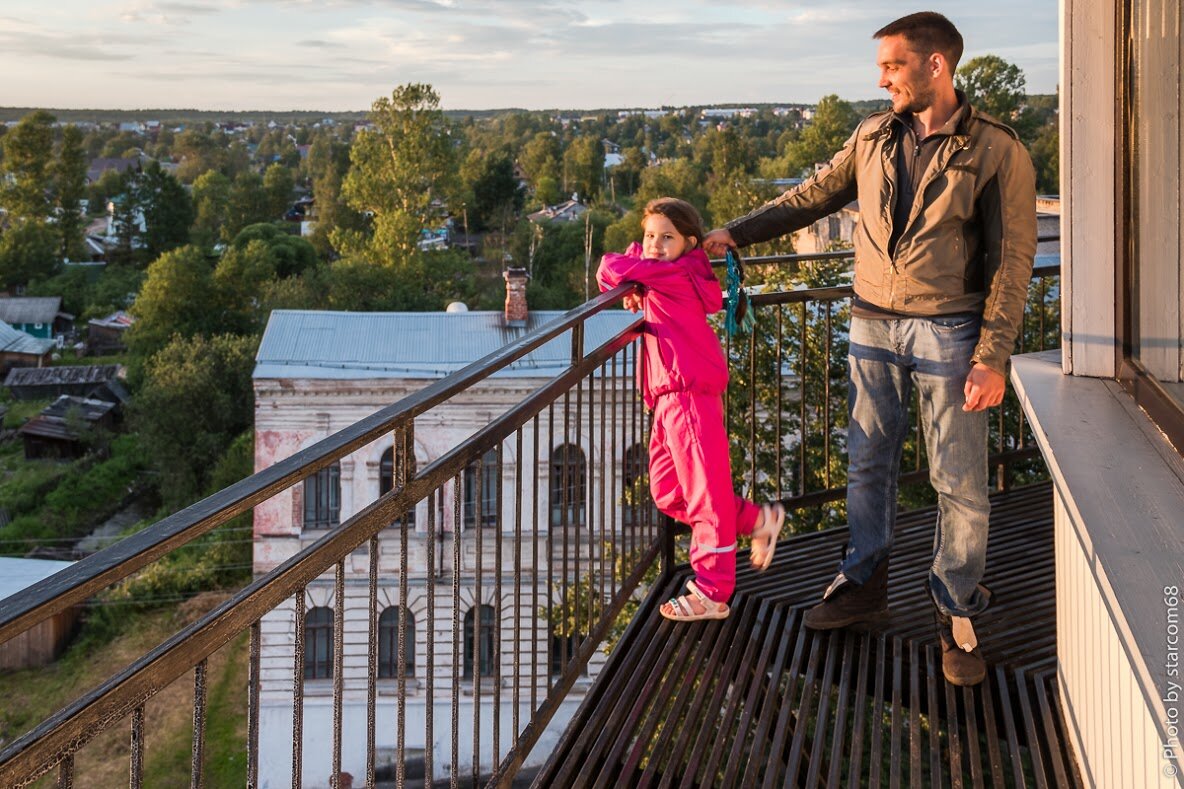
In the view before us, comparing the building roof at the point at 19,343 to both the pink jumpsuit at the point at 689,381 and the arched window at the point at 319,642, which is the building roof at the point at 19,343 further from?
the pink jumpsuit at the point at 689,381

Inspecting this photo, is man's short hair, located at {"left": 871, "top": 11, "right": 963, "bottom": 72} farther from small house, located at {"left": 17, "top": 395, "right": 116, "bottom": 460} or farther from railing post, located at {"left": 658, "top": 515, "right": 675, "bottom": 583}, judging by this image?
small house, located at {"left": 17, "top": 395, "right": 116, "bottom": 460}

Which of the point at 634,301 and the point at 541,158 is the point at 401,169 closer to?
the point at 634,301

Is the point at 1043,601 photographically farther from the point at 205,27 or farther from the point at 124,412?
the point at 205,27

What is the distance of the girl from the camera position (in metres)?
2.78

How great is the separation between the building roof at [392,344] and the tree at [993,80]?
70.2ft

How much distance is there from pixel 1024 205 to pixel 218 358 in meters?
36.3

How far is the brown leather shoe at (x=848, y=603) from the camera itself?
9.49 ft

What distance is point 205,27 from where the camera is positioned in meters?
93.4

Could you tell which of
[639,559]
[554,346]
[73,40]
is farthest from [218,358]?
[73,40]

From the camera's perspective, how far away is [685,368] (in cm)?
277

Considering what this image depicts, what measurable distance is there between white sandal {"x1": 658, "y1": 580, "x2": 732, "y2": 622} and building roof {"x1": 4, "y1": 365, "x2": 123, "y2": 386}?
4883 cm

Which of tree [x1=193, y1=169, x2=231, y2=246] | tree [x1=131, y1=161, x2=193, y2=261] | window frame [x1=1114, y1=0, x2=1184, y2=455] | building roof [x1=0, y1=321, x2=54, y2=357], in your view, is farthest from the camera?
tree [x1=193, y1=169, x2=231, y2=246]

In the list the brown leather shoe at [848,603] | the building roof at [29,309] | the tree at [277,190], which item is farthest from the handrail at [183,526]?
the tree at [277,190]

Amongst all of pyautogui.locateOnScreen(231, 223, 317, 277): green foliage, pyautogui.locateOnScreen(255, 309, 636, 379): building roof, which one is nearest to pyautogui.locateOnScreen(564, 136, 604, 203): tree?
pyautogui.locateOnScreen(231, 223, 317, 277): green foliage
